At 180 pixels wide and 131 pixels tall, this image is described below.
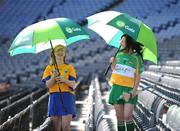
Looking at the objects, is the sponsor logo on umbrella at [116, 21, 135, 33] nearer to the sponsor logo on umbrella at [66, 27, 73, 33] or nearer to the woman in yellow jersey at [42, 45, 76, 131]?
the sponsor logo on umbrella at [66, 27, 73, 33]

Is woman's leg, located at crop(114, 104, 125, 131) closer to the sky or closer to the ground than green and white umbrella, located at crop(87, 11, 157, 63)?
closer to the ground

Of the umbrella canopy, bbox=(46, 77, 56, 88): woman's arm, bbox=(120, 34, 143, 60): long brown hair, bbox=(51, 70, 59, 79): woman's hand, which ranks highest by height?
the umbrella canopy

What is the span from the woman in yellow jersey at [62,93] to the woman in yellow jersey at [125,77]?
1.49 feet

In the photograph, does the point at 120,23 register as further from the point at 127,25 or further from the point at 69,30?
the point at 69,30

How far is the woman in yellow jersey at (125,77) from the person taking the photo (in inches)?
181

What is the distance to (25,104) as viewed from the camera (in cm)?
930

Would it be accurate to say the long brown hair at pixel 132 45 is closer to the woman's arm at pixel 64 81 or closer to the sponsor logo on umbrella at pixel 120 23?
the sponsor logo on umbrella at pixel 120 23

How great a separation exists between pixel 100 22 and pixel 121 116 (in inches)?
37.2

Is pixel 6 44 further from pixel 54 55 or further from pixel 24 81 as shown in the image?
pixel 54 55

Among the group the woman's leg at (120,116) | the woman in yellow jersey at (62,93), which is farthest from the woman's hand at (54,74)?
the woman's leg at (120,116)

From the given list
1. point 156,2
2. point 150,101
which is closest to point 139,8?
point 156,2

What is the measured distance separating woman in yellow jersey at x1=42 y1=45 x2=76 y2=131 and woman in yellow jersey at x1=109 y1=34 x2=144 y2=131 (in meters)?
0.46

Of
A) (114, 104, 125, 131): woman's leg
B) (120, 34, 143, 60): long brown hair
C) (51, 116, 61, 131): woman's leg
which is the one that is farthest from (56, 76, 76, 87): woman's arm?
(120, 34, 143, 60): long brown hair

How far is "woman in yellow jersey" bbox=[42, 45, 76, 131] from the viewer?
15.7 ft
